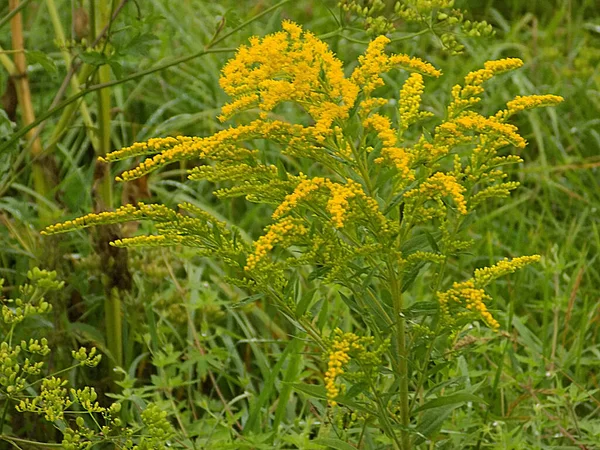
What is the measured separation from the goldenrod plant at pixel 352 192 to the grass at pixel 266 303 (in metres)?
0.13

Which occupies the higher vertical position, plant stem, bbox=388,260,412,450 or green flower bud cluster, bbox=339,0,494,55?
green flower bud cluster, bbox=339,0,494,55

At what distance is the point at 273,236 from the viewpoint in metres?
1.74

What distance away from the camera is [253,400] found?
288cm

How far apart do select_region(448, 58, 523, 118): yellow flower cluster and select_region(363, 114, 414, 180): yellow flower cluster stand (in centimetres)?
20

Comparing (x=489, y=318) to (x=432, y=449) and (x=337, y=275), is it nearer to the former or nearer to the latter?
(x=337, y=275)

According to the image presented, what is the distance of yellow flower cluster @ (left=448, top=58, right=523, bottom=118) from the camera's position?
6.27ft

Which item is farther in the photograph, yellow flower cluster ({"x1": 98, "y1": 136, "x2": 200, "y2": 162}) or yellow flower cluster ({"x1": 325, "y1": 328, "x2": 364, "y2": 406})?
yellow flower cluster ({"x1": 98, "y1": 136, "x2": 200, "y2": 162})

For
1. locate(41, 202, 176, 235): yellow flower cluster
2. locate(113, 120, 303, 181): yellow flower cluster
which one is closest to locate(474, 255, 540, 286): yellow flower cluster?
locate(113, 120, 303, 181): yellow flower cluster

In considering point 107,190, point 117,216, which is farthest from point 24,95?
point 117,216

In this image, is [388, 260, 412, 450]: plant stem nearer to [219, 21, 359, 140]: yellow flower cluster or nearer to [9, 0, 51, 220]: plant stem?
[219, 21, 359, 140]: yellow flower cluster

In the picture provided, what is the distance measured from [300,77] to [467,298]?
0.54 metres

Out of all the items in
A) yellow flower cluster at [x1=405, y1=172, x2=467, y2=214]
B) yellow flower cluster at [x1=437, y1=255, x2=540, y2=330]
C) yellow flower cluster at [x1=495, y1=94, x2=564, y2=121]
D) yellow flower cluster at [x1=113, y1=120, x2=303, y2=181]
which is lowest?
yellow flower cluster at [x1=437, y1=255, x2=540, y2=330]

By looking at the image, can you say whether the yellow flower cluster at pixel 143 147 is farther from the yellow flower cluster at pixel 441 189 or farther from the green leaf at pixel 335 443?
the green leaf at pixel 335 443

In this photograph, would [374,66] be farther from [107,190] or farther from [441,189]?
[107,190]
